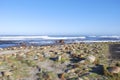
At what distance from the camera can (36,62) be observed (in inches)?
867

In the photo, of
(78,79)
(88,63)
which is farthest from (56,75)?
(88,63)

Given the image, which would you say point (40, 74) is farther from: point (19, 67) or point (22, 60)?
point (22, 60)

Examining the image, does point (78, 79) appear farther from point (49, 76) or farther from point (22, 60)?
point (22, 60)

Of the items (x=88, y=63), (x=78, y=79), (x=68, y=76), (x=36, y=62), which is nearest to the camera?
(x=78, y=79)

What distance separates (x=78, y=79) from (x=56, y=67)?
4626 millimetres

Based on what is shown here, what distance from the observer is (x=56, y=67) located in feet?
65.2

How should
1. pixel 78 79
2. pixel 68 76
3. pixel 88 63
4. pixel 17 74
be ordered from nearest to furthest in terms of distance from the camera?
pixel 78 79
pixel 68 76
pixel 17 74
pixel 88 63

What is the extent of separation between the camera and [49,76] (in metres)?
16.7

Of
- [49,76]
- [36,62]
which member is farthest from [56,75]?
[36,62]

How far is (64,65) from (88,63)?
2.03m

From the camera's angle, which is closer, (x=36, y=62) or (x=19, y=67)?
(x=19, y=67)

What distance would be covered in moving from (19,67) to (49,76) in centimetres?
416

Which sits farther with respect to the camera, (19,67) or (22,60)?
(22,60)

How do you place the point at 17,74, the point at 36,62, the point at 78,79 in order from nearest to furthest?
the point at 78,79 → the point at 17,74 → the point at 36,62
